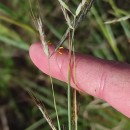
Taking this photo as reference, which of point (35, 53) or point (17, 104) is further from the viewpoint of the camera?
point (17, 104)

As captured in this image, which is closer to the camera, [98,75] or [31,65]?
[98,75]

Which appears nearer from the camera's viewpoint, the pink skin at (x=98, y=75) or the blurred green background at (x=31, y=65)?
the pink skin at (x=98, y=75)

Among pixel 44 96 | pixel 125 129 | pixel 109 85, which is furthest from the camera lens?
pixel 44 96

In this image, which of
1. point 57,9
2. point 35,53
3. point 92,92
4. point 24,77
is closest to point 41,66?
point 35,53

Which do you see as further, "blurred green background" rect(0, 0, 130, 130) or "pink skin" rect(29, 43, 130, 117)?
"blurred green background" rect(0, 0, 130, 130)

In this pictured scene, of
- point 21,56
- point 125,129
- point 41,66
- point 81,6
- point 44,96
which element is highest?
point 81,6

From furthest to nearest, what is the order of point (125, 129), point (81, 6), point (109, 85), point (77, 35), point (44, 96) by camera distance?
point (77, 35), point (44, 96), point (125, 129), point (109, 85), point (81, 6)

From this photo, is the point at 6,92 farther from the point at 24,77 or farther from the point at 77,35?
the point at 77,35

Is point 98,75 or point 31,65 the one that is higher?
point 98,75
